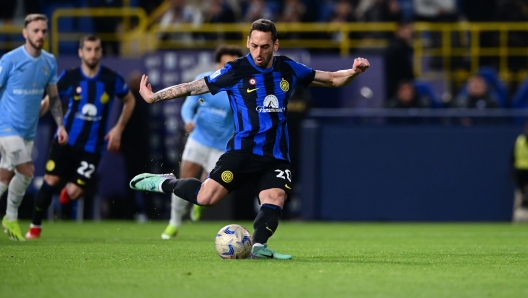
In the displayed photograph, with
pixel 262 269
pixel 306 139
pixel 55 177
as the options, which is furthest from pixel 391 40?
pixel 262 269

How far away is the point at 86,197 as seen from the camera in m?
18.0

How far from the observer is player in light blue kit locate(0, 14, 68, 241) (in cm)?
1051

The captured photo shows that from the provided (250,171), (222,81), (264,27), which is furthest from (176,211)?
(264,27)

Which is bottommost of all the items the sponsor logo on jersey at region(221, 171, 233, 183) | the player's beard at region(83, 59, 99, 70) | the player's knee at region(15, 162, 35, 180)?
the player's knee at region(15, 162, 35, 180)

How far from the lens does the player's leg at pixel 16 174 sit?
34.5ft

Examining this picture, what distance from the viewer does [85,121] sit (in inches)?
461

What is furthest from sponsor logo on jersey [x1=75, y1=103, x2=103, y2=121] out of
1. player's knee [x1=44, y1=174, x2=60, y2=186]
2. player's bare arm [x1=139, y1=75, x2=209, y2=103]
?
player's bare arm [x1=139, y1=75, x2=209, y2=103]

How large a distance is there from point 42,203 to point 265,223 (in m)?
4.35

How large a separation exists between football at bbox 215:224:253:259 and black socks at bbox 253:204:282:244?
0.30 ft

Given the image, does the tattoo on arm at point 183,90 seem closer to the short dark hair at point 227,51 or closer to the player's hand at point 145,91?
the player's hand at point 145,91

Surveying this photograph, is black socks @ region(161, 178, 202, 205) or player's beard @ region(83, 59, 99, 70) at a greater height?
player's beard @ region(83, 59, 99, 70)

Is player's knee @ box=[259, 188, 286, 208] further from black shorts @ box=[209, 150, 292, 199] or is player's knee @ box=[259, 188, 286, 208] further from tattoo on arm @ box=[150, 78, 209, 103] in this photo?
tattoo on arm @ box=[150, 78, 209, 103]

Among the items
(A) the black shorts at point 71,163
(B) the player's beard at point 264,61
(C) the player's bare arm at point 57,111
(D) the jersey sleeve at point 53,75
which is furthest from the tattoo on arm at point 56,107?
(B) the player's beard at point 264,61

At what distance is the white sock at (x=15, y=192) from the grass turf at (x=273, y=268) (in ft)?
1.66
